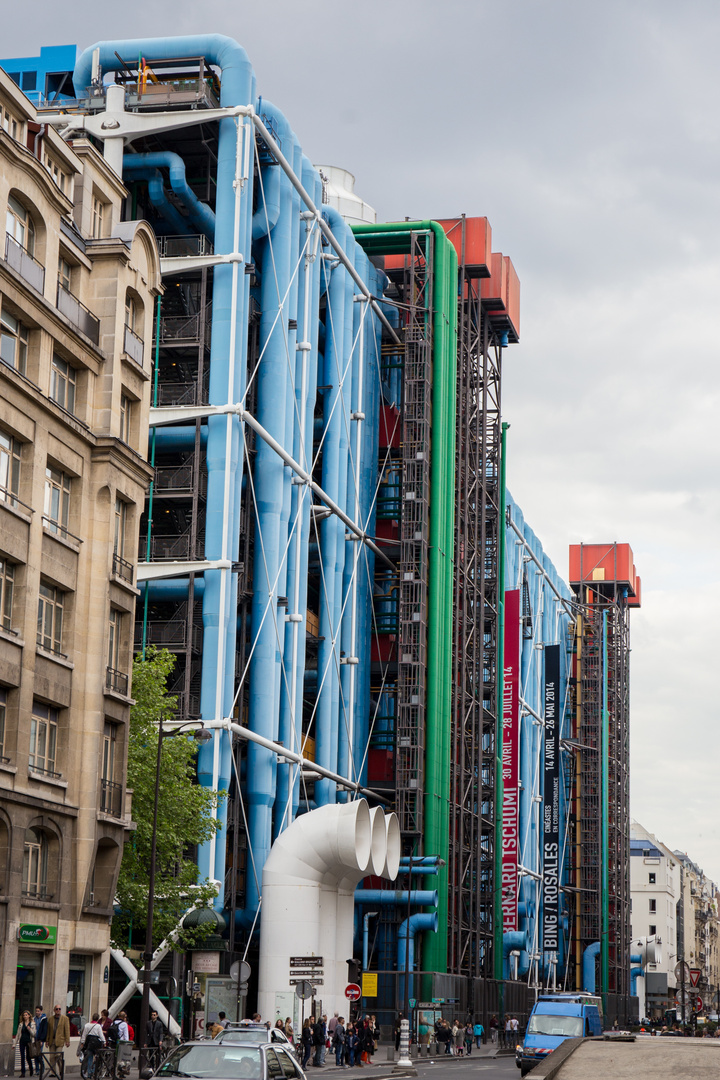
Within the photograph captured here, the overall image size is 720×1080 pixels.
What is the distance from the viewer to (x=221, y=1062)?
20.7 m

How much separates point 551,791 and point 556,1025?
202 ft

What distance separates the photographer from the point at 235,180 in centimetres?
5866

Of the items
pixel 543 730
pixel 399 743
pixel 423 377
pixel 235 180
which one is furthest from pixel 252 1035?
pixel 543 730

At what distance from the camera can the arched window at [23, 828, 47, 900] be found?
38000 millimetres

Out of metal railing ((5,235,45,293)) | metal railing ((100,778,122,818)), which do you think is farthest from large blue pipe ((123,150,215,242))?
metal railing ((100,778,122,818))

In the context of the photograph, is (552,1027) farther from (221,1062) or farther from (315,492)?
(315,492)

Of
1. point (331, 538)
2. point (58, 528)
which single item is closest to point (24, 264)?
point (58, 528)

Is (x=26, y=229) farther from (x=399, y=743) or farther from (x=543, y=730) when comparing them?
(x=543, y=730)

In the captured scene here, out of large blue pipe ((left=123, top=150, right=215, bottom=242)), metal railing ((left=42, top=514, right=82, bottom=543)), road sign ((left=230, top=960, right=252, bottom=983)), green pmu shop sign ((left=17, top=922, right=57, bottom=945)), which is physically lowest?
road sign ((left=230, top=960, right=252, bottom=983))

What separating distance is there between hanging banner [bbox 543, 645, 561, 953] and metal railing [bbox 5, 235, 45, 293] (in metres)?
70.7

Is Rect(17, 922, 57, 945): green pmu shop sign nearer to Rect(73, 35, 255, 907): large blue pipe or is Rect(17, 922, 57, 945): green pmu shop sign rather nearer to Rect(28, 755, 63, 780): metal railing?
Rect(28, 755, 63, 780): metal railing

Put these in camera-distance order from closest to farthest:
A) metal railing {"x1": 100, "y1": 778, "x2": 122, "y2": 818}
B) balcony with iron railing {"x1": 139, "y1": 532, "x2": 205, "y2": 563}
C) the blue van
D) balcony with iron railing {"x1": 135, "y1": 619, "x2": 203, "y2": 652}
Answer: metal railing {"x1": 100, "y1": 778, "x2": 122, "y2": 818}
the blue van
balcony with iron railing {"x1": 135, "y1": 619, "x2": 203, "y2": 652}
balcony with iron railing {"x1": 139, "y1": 532, "x2": 205, "y2": 563}

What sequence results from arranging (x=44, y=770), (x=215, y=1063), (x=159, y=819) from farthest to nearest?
(x=159, y=819) → (x=44, y=770) → (x=215, y=1063)

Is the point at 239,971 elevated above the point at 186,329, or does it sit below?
below
